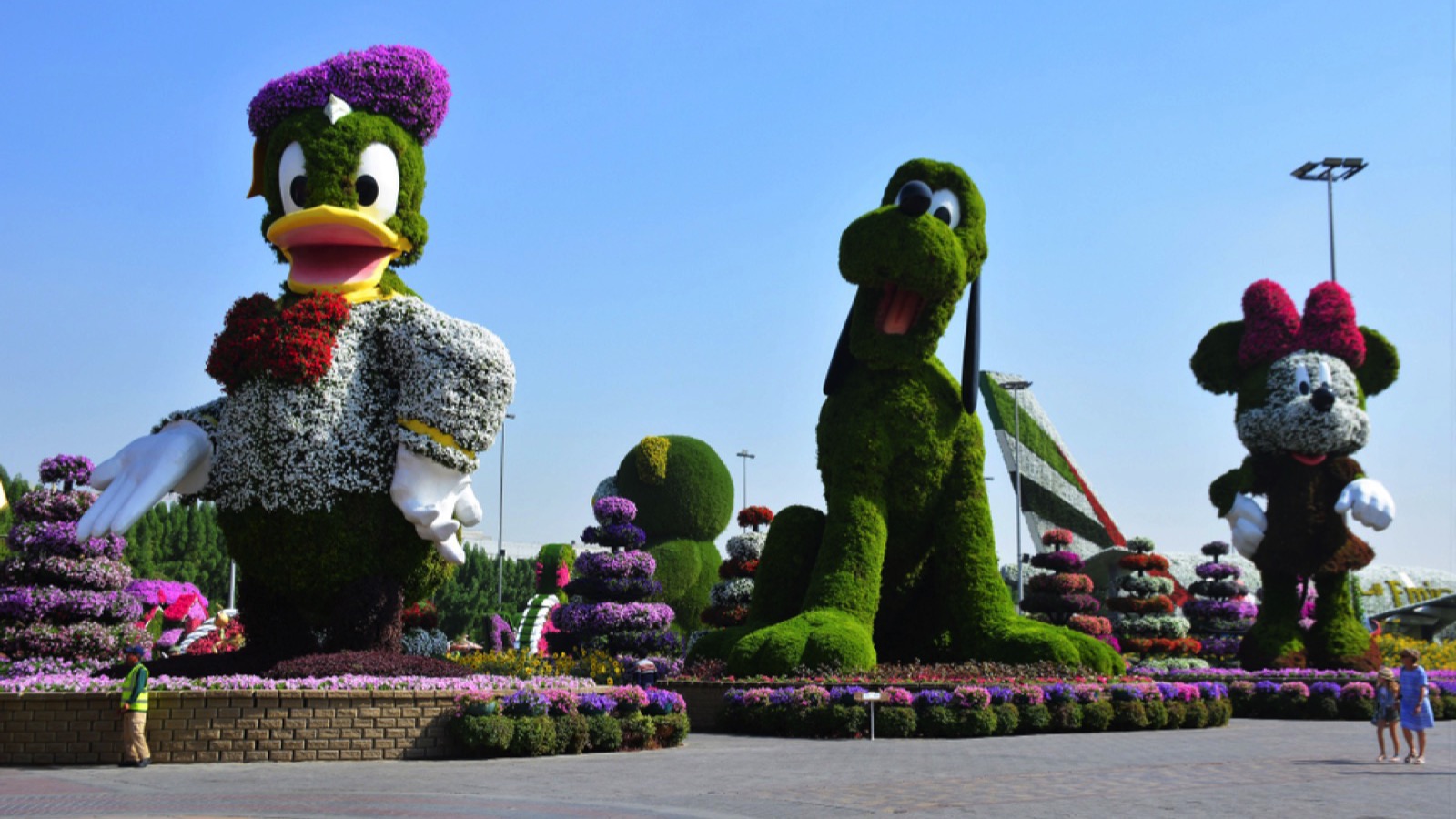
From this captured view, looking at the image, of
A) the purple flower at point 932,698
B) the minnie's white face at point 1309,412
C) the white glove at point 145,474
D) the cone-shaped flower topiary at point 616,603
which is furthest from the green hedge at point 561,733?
the minnie's white face at point 1309,412

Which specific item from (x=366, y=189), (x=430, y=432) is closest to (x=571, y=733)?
(x=430, y=432)

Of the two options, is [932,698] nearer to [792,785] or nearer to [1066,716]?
[1066,716]

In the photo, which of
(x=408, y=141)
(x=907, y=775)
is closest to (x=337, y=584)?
(x=408, y=141)

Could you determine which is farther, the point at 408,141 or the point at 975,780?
the point at 408,141

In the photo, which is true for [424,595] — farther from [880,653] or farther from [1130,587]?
[1130,587]

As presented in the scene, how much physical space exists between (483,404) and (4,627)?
9092 mm

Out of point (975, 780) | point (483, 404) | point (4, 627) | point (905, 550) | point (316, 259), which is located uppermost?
point (316, 259)

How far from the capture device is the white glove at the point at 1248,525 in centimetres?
2156

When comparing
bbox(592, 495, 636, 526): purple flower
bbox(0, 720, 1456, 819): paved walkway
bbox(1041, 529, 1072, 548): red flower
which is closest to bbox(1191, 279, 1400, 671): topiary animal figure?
bbox(0, 720, 1456, 819): paved walkway

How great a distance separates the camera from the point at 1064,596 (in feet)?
99.6

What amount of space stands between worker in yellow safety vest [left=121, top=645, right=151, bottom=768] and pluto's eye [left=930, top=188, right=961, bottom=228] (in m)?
11.0

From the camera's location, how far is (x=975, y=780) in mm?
9828

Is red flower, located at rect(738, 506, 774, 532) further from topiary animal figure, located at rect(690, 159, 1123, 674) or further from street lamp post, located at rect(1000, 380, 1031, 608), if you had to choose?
street lamp post, located at rect(1000, 380, 1031, 608)

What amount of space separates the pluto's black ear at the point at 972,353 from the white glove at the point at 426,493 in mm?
7377
